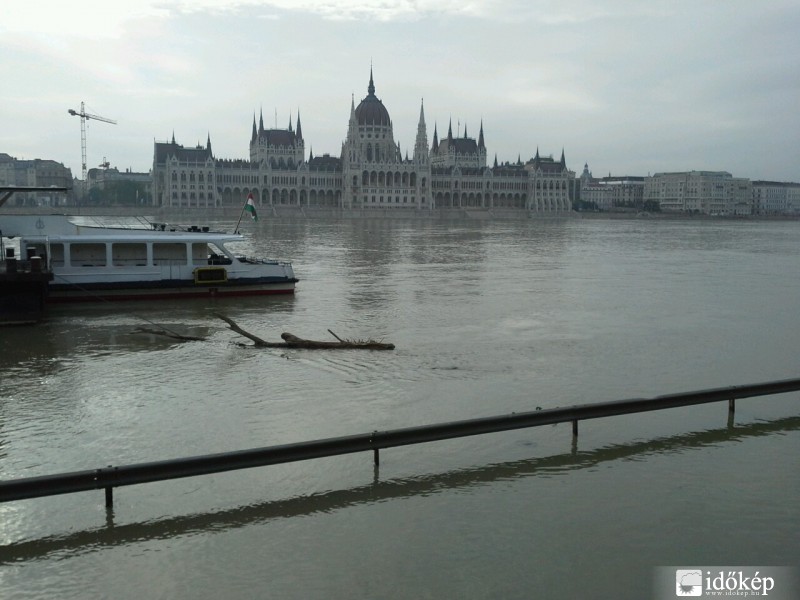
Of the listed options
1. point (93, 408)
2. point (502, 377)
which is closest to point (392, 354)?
point (502, 377)

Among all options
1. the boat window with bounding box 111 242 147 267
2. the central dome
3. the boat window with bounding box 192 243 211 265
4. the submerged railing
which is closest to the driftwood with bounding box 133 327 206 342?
the boat window with bounding box 111 242 147 267

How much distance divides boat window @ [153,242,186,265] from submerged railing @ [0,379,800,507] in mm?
17747

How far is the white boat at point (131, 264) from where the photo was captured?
915 inches

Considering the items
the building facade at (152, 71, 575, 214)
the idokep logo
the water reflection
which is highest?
the building facade at (152, 71, 575, 214)

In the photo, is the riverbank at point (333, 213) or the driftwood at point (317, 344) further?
the riverbank at point (333, 213)

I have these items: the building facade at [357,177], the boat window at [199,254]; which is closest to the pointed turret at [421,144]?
the building facade at [357,177]

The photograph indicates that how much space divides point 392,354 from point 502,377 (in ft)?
9.46

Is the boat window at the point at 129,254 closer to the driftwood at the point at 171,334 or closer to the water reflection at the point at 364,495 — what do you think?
the driftwood at the point at 171,334

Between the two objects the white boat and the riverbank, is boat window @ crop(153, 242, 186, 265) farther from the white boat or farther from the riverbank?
the riverbank

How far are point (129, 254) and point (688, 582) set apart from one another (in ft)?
70.8

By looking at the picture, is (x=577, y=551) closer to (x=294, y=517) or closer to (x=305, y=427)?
(x=294, y=517)

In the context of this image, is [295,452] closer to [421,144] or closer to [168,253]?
[168,253]

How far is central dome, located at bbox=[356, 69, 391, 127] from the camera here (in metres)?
172

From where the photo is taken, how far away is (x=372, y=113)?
173125mm
